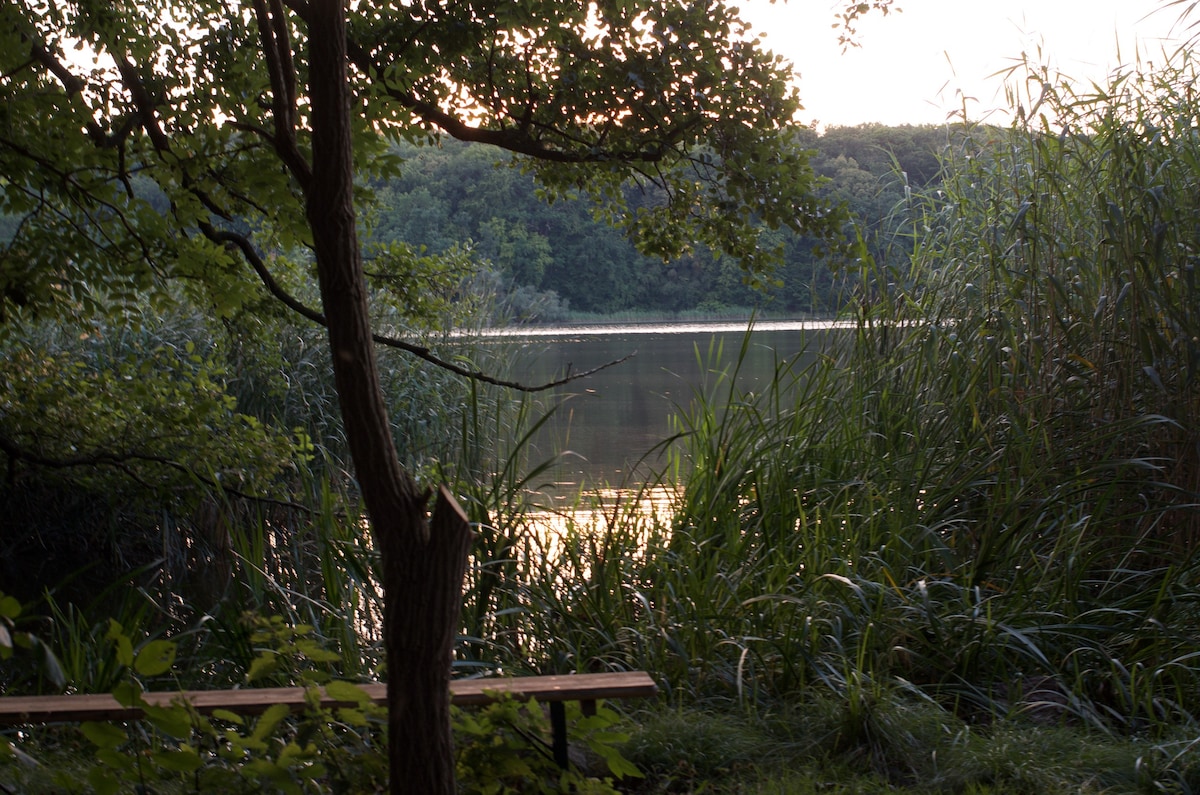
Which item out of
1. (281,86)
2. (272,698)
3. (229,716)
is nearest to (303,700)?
(272,698)

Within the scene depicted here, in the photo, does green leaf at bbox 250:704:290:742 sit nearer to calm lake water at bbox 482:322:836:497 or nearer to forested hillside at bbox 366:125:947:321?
calm lake water at bbox 482:322:836:497

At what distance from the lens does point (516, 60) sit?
5316 mm

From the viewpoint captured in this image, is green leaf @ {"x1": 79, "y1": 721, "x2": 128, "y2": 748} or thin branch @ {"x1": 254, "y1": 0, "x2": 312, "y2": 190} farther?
thin branch @ {"x1": 254, "y1": 0, "x2": 312, "y2": 190}

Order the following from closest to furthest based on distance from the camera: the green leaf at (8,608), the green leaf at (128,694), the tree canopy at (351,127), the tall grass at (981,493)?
1. the green leaf at (8,608)
2. the green leaf at (128,694)
3. the tall grass at (981,493)
4. the tree canopy at (351,127)

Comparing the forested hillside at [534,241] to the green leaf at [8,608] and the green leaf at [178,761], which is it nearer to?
the green leaf at [178,761]

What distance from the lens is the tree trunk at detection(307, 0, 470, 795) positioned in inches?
68.4

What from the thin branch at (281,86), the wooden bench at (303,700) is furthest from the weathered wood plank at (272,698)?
the thin branch at (281,86)

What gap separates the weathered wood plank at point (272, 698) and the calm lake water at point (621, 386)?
1467mm

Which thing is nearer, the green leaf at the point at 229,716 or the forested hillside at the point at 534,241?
the green leaf at the point at 229,716

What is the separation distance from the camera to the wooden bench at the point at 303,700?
2.29 metres

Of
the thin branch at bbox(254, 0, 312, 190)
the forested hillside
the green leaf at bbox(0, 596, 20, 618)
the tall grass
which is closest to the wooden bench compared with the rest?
the tall grass

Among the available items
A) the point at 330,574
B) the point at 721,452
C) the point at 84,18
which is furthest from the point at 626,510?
the point at 84,18

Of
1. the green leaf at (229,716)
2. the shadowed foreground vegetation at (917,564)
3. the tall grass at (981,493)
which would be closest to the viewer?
the green leaf at (229,716)

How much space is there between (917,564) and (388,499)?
9.32 feet
